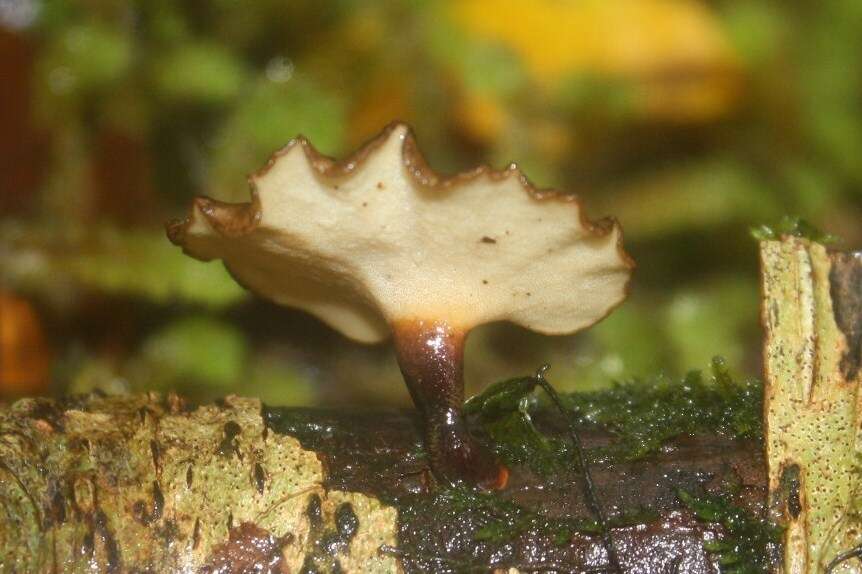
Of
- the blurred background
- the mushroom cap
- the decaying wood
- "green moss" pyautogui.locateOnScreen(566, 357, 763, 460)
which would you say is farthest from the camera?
the blurred background

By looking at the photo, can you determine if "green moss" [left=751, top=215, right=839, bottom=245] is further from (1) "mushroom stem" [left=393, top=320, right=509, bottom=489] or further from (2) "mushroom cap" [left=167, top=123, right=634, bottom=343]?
(1) "mushroom stem" [left=393, top=320, right=509, bottom=489]

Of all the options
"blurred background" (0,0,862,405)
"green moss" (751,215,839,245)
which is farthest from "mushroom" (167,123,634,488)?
"blurred background" (0,0,862,405)

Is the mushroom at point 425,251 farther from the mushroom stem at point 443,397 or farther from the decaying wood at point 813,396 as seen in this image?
the decaying wood at point 813,396

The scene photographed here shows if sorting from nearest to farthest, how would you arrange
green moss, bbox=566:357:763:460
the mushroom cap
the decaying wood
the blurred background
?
the mushroom cap → the decaying wood → green moss, bbox=566:357:763:460 → the blurred background

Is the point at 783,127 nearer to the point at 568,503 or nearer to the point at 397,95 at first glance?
the point at 397,95

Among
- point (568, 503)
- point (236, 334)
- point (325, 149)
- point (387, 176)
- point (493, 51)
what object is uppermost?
point (493, 51)

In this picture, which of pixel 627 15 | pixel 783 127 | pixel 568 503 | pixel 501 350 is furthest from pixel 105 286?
pixel 783 127
